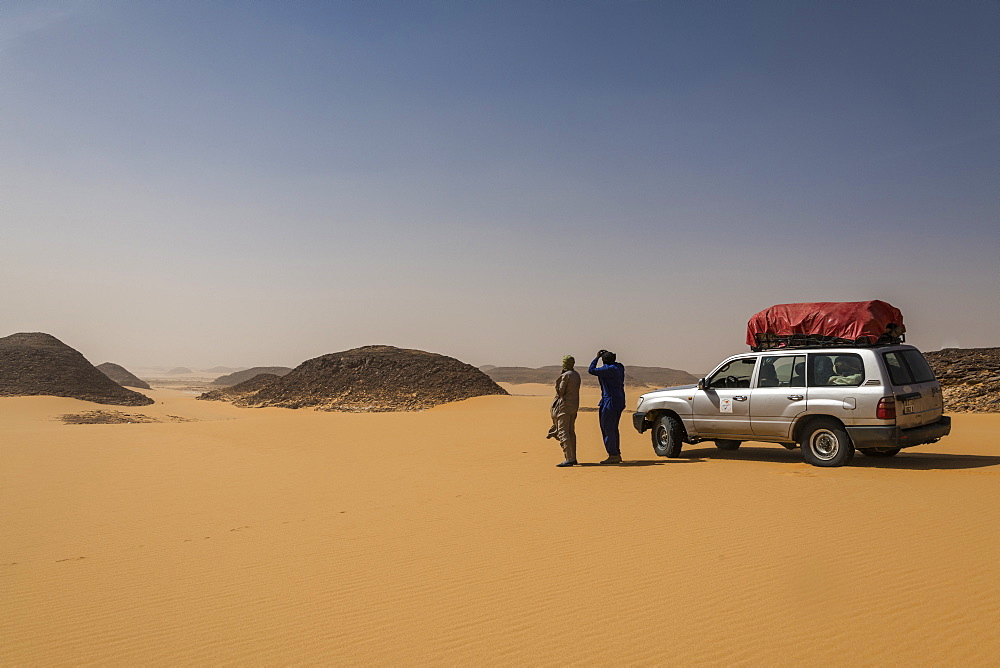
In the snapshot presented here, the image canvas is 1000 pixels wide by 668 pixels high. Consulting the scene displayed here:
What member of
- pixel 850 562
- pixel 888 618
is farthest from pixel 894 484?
pixel 888 618

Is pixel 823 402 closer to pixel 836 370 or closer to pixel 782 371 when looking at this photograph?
pixel 836 370

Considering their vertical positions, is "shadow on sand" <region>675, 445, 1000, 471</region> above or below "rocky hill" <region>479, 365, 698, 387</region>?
below

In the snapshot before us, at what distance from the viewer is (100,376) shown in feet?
138

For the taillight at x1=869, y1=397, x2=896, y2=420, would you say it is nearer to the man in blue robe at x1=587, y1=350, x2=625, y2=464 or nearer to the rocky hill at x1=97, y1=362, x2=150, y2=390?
the man in blue robe at x1=587, y1=350, x2=625, y2=464

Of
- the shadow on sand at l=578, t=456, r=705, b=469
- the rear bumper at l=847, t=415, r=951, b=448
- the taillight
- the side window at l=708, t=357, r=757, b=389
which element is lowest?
the shadow on sand at l=578, t=456, r=705, b=469

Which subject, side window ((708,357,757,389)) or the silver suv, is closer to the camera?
the silver suv

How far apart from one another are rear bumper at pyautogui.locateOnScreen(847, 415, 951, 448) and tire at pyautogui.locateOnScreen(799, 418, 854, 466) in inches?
6.8

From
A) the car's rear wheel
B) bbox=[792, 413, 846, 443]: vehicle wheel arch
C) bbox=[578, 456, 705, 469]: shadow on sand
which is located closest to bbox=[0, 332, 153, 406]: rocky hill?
bbox=[578, 456, 705, 469]: shadow on sand

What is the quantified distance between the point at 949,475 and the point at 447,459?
9.38 m

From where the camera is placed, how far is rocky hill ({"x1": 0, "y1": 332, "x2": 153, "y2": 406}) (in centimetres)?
3741

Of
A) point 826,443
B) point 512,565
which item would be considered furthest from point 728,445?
point 512,565

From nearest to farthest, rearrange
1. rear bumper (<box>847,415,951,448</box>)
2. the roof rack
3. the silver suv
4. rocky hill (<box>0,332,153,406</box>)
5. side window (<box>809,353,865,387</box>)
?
rear bumper (<box>847,415,951,448</box>) < the silver suv < side window (<box>809,353,865,387</box>) < the roof rack < rocky hill (<box>0,332,153,406</box>)

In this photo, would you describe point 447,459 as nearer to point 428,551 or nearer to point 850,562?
point 428,551

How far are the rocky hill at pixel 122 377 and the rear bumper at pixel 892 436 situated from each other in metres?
74.7
